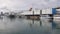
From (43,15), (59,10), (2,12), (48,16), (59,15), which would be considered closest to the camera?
(2,12)

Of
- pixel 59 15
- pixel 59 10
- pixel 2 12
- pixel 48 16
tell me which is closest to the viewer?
pixel 2 12

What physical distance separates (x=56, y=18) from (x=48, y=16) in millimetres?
895

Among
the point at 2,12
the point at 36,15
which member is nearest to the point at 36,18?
the point at 36,15

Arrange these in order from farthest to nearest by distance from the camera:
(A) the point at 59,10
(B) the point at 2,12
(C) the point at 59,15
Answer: (A) the point at 59,10
(C) the point at 59,15
(B) the point at 2,12

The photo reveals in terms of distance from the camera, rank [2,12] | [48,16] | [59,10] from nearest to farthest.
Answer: [2,12] < [48,16] < [59,10]

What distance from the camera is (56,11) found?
31.9 feet

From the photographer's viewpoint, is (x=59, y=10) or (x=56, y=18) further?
(x=59, y=10)

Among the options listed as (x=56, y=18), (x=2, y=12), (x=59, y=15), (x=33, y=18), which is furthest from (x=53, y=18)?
(x=2, y=12)

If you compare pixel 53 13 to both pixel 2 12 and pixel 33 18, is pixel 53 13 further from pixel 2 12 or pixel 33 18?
pixel 2 12

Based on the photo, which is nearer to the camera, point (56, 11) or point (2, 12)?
point (2, 12)

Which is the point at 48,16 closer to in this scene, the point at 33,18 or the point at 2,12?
the point at 33,18

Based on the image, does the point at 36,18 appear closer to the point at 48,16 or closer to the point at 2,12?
the point at 48,16

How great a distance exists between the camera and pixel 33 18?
30.5ft

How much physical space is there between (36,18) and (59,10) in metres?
2.15
